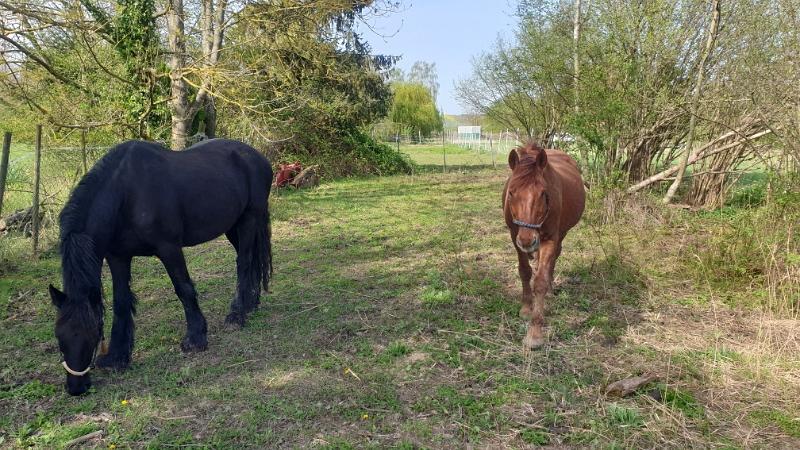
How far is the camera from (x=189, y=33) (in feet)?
38.5

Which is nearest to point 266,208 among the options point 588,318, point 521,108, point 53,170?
point 588,318

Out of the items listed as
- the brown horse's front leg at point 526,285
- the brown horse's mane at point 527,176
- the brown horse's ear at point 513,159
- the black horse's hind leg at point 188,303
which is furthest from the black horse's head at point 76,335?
the brown horse's front leg at point 526,285

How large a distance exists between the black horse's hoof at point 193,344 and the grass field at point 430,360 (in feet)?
0.28

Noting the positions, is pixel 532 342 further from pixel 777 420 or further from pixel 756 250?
pixel 756 250

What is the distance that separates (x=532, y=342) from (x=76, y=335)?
3.56m

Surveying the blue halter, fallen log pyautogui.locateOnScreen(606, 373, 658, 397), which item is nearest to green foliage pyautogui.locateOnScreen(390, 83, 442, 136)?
the blue halter

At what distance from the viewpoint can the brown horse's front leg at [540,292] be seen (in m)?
4.22

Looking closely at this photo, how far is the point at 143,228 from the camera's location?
4.07 m

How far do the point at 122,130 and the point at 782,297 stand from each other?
36.1 ft

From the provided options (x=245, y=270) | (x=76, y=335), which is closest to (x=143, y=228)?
(x=76, y=335)

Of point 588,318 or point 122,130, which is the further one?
point 122,130

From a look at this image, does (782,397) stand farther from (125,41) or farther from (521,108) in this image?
(521,108)

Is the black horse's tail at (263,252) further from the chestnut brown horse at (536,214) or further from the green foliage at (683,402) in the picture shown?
the green foliage at (683,402)

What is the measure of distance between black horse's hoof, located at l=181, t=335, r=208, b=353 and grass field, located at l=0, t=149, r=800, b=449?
0.28 ft
